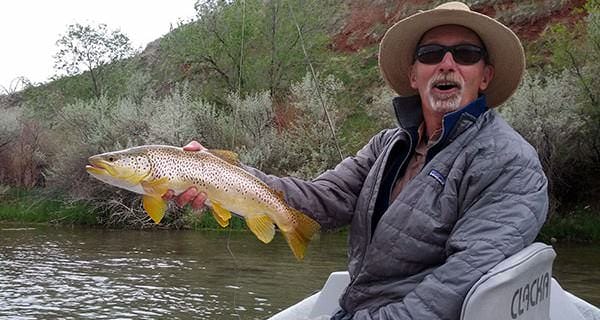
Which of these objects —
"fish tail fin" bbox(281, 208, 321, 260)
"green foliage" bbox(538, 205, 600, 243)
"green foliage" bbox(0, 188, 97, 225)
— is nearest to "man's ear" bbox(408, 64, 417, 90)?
"fish tail fin" bbox(281, 208, 321, 260)

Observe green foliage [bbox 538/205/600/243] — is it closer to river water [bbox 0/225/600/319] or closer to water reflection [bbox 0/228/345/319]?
river water [bbox 0/225/600/319]

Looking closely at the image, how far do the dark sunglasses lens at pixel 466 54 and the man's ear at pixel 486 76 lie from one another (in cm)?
13

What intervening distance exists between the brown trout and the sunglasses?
38.3 inches

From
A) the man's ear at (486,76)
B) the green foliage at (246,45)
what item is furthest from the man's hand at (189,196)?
the green foliage at (246,45)

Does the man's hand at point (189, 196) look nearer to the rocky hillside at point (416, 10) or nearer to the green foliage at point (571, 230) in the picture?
the green foliage at point (571, 230)

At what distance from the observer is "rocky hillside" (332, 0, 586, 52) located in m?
31.1

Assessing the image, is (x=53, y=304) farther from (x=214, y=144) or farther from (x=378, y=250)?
(x=214, y=144)

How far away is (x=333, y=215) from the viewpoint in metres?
3.80

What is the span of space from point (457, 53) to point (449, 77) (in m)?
0.14

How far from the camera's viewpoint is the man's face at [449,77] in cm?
335

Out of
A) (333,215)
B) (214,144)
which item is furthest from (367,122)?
(333,215)

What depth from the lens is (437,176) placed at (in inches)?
122

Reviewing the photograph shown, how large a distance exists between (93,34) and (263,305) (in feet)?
84.7

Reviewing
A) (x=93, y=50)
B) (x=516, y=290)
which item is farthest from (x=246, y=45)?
(x=516, y=290)
